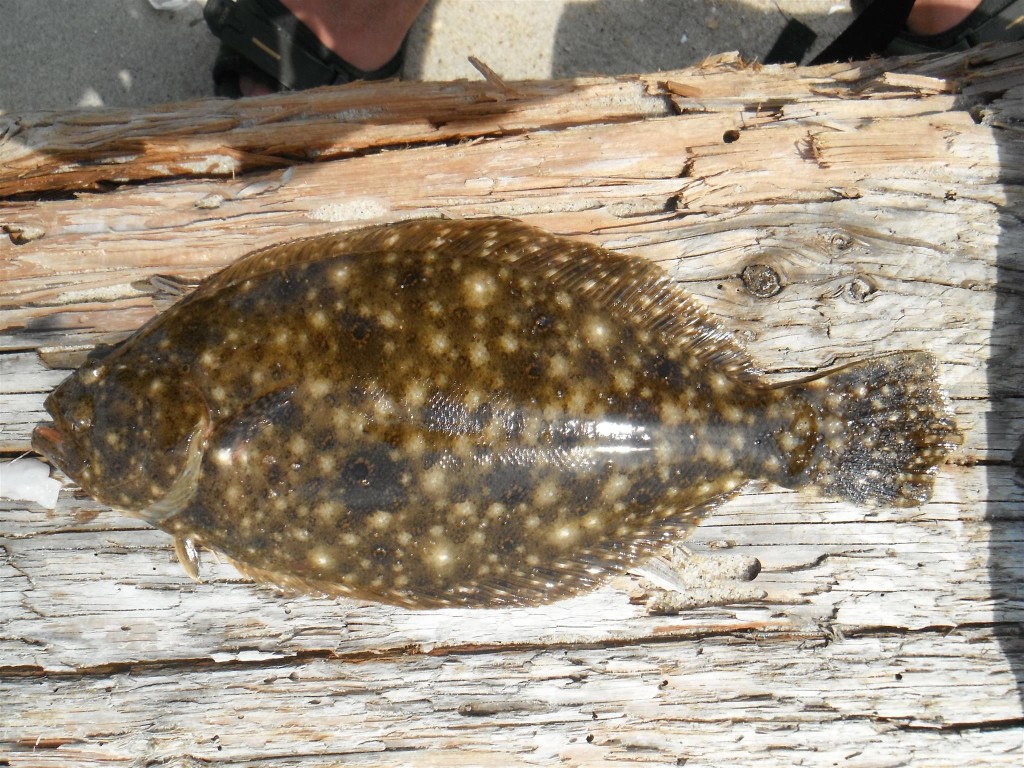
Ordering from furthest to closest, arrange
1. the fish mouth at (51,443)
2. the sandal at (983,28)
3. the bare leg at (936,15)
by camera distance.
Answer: the bare leg at (936,15) → the sandal at (983,28) → the fish mouth at (51,443)

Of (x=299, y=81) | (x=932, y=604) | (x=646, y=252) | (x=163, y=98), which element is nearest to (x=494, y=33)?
(x=299, y=81)

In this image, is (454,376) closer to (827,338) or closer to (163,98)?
(827,338)

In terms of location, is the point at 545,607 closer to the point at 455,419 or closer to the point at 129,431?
the point at 455,419

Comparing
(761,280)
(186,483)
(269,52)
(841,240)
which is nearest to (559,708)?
(186,483)

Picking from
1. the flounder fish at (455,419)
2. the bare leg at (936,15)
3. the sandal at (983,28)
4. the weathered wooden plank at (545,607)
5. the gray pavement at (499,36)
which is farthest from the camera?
the gray pavement at (499,36)

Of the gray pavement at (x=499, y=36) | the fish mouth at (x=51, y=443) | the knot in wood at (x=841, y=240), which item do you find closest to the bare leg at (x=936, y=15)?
the gray pavement at (x=499, y=36)

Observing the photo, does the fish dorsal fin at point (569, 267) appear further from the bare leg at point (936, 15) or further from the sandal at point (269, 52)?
the bare leg at point (936, 15)

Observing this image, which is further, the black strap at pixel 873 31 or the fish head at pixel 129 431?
the black strap at pixel 873 31
